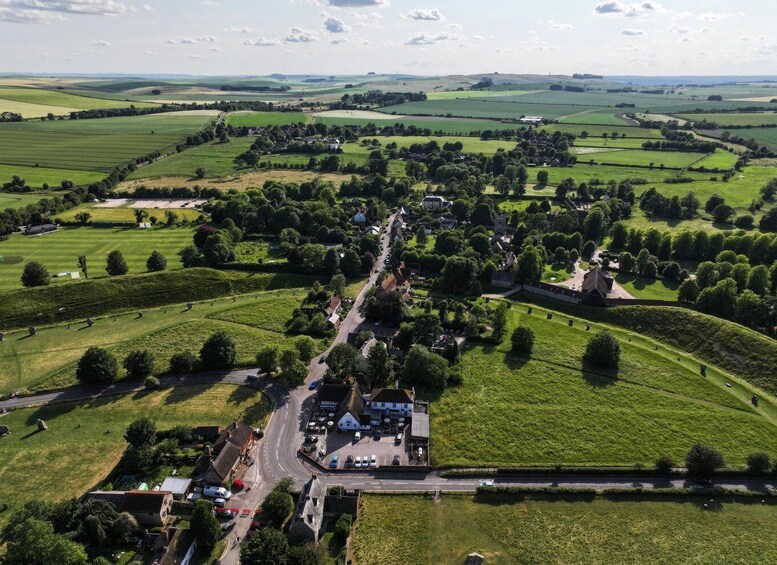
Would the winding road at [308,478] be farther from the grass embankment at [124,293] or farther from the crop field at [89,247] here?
the crop field at [89,247]

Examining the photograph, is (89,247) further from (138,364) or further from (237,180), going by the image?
(237,180)

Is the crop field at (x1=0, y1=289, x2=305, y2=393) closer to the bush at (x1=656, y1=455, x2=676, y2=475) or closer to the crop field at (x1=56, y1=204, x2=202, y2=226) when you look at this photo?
the crop field at (x1=56, y1=204, x2=202, y2=226)

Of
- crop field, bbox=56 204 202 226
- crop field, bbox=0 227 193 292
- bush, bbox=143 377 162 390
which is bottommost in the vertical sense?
bush, bbox=143 377 162 390

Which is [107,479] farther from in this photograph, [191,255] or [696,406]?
[696,406]

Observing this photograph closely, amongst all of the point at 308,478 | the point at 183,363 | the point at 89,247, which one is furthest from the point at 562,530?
the point at 89,247

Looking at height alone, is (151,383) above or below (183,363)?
below

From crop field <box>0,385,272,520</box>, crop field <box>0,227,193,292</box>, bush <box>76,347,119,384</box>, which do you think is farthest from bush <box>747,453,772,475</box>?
crop field <box>0,227,193,292</box>

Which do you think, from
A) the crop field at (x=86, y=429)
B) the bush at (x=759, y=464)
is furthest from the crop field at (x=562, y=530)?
the crop field at (x=86, y=429)
